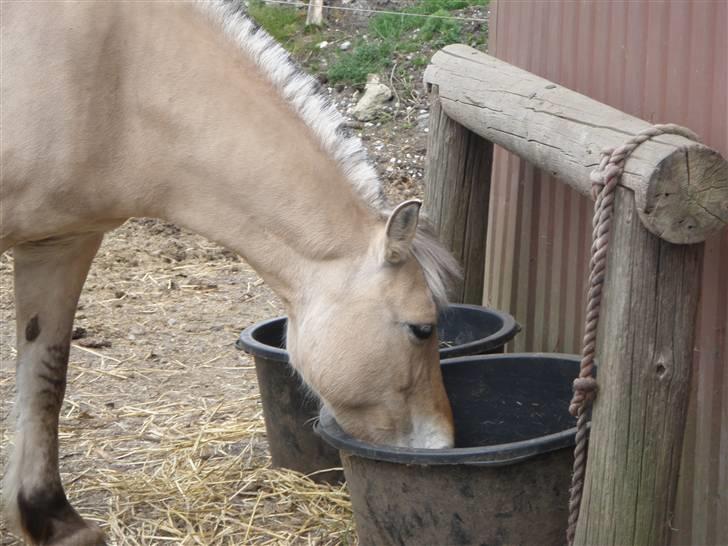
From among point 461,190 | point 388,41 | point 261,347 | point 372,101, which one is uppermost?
point 388,41

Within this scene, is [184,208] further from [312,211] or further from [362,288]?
[362,288]

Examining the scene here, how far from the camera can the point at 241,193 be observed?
2.97 metres

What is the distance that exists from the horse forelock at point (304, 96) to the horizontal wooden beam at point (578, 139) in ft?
1.67

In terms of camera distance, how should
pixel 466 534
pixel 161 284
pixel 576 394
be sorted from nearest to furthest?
pixel 576 394 → pixel 466 534 → pixel 161 284

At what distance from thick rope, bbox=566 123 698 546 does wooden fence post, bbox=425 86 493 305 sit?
5.30 ft

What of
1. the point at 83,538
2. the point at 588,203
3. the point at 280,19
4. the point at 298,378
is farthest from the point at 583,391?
the point at 280,19

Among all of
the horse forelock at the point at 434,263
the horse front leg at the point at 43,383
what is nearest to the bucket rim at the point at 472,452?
the horse forelock at the point at 434,263

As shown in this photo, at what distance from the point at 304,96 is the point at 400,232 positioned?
540 mm

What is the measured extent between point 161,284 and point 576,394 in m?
4.03

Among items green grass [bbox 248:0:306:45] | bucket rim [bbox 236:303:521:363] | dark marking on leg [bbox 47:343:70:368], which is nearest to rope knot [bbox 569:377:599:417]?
bucket rim [bbox 236:303:521:363]

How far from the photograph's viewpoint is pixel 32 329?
358 cm

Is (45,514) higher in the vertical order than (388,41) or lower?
lower

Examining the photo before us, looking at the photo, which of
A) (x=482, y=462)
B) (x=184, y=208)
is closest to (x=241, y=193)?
(x=184, y=208)

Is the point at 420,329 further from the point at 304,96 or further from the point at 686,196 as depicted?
the point at 686,196
